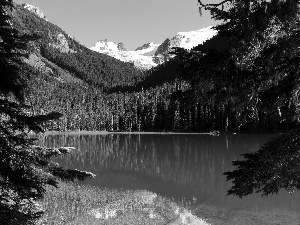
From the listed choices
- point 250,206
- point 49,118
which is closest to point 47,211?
point 250,206

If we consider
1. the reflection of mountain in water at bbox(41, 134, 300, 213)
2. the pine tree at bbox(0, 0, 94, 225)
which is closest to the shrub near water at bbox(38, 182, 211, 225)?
the reflection of mountain in water at bbox(41, 134, 300, 213)

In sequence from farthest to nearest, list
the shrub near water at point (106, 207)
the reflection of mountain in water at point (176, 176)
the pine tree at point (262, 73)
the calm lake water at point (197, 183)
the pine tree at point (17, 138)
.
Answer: the reflection of mountain in water at point (176, 176) < the calm lake water at point (197, 183) < the shrub near water at point (106, 207) < the pine tree at point (17, 138) < the pine tree at point (262, 73)

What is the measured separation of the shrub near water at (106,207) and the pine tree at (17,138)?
16995 mm

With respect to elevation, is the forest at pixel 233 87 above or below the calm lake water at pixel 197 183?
above

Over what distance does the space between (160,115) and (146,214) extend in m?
149

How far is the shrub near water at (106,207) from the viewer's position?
2599 cm

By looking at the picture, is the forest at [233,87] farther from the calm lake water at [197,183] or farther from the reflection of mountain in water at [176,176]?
the reflection of mountain in water at [176,176]

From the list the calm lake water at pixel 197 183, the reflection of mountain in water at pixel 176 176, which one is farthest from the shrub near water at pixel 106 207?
the reflection of mountain in water at pixel 176 176

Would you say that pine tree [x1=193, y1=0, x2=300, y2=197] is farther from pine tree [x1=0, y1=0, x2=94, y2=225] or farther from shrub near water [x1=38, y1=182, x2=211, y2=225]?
shrub near water [x1=38, y1=182, x2=211, y2=225]

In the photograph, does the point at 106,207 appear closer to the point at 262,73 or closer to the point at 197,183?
the point at 197,183

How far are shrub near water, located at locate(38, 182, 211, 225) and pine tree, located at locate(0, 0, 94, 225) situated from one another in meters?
17.0

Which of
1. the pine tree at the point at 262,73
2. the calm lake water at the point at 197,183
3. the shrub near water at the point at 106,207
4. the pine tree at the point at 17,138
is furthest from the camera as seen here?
the calm lake water at the point at 197,183

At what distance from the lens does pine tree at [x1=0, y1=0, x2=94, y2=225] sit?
6.70m

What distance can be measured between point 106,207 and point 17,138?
2429 cm
